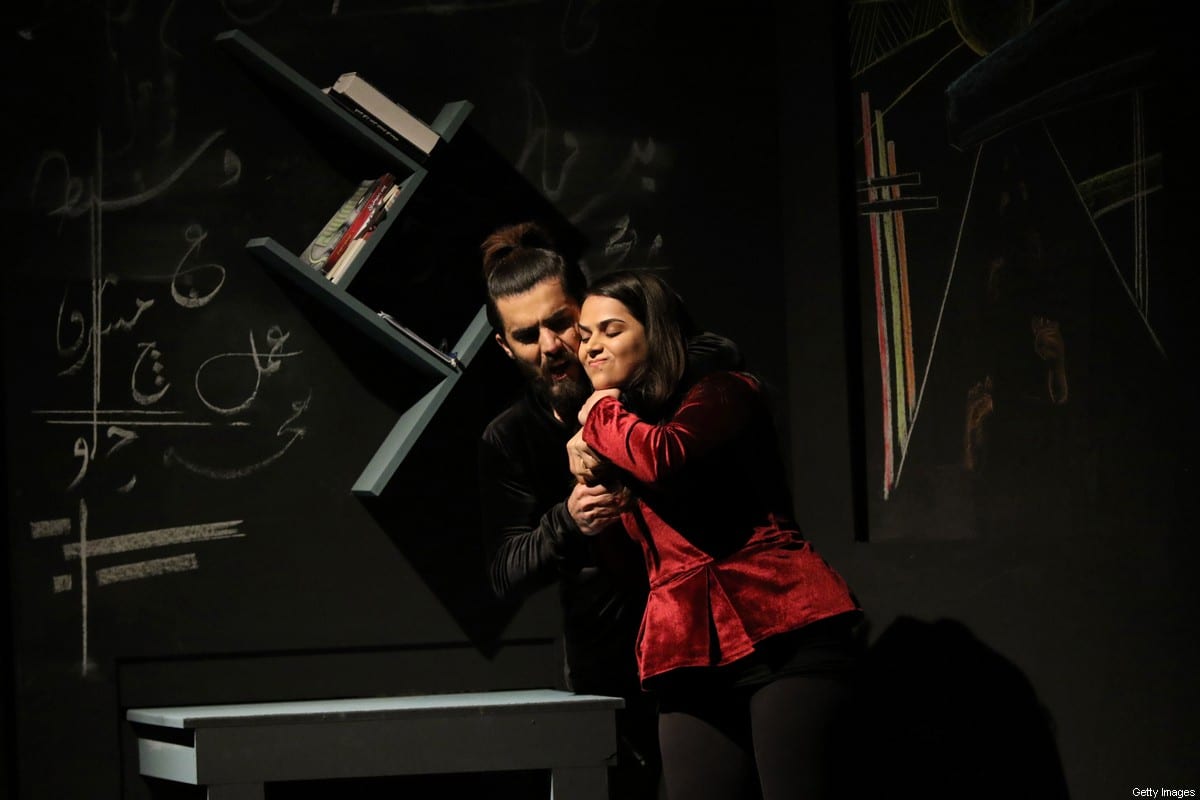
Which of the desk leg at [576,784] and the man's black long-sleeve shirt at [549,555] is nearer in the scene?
the desk leg at [576,784]

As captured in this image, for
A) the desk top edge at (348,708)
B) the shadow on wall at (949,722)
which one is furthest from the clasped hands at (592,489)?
the shadow on wall at (949,722)

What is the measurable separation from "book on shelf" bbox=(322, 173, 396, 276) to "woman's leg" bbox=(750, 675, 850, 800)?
1.46m

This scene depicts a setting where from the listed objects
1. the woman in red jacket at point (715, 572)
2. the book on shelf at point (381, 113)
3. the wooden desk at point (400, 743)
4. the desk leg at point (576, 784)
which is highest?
the book on shelf at point (381, 113)

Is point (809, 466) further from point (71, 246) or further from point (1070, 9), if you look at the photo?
point (71, 246)

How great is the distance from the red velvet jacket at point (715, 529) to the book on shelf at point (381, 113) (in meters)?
0.95

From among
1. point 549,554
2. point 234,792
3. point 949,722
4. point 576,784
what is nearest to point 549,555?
point 549,554

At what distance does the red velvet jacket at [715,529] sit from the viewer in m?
2.64

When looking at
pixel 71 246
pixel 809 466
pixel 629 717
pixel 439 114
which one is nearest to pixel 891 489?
pixel 809 466

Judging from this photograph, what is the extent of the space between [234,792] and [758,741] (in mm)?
1130

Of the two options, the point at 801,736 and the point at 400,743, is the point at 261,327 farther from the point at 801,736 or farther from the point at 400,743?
the point at 801,736

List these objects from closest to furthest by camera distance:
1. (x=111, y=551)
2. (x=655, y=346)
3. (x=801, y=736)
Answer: (x=801, y=736) < (x=655, y=346) < (x=111, y=551)

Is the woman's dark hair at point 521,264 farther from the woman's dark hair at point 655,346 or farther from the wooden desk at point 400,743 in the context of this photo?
the wooden desk at point 400,743

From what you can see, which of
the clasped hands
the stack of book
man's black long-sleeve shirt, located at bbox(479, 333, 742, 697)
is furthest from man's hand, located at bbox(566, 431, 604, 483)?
the stack of book

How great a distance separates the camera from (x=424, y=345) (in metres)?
3.38
